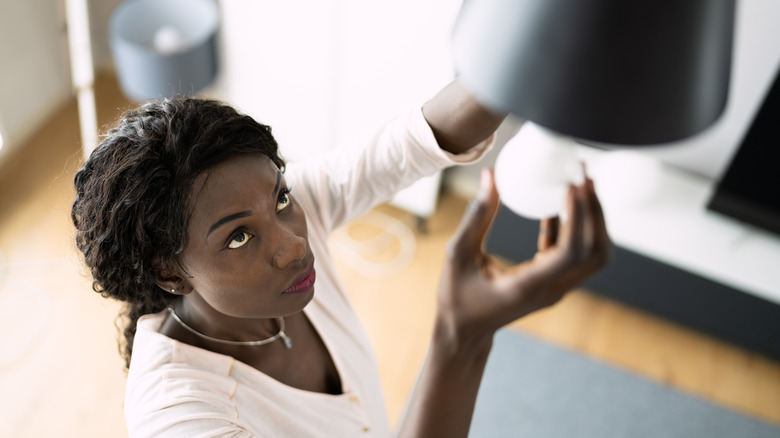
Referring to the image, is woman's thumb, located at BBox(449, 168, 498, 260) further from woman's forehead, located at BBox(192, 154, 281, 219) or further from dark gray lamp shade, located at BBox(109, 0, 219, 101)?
dark gray lamp shade, located at BBox(109, 0, 219, 101)

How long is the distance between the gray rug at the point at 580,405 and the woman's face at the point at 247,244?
1346mm

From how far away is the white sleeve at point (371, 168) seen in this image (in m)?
0.93

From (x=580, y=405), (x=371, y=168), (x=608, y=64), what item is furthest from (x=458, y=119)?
(x=580, y=405)

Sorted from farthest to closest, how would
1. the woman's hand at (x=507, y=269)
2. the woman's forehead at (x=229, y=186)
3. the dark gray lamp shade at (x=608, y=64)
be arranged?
the woman's forehead at (x=229, y=186) → the woman's hand at (x=507, y=269) → the dark gray lamp shade at (x=608, y=64)

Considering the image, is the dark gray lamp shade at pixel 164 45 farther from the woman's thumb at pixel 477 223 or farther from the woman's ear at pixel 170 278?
the woman's thumb at pixel 477 223

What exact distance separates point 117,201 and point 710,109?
67cm

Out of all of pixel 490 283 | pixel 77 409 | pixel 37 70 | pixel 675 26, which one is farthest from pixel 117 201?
pixel 37 70

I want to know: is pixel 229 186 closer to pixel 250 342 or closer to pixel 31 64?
pixel 250 342

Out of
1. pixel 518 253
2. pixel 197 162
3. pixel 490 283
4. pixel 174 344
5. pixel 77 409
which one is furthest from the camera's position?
pixel 518 253

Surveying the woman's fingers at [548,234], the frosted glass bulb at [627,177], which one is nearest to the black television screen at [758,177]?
the frosted glass bulb at [627,177]

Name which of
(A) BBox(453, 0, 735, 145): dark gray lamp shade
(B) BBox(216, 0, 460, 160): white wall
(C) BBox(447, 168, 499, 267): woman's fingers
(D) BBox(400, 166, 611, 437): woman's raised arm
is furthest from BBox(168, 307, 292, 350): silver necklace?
(B) BBox(216, 0, 460, 160): white wall

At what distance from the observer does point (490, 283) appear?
0.69m

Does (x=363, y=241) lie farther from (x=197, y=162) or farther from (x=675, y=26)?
(x=675, y=26)

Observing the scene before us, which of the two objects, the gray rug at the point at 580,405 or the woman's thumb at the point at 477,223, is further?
the gray rug at the point at 580,405
